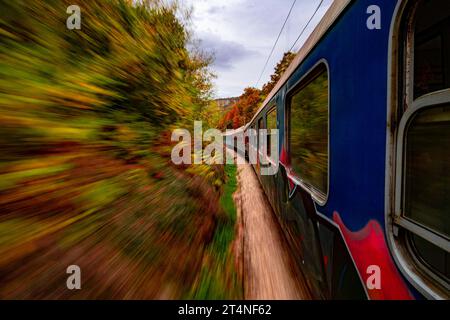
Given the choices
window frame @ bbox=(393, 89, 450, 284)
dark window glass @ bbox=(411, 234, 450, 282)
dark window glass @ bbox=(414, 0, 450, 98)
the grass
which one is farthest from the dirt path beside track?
dark window glass @ bbox=(414, 0, 450, 98)

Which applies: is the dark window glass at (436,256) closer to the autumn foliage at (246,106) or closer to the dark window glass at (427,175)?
the dark window glass at (427,175)

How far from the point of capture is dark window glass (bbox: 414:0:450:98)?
1.18 metres

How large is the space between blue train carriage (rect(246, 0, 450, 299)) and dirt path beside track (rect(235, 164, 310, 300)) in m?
0.99

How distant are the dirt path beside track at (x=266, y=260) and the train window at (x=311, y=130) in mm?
1380

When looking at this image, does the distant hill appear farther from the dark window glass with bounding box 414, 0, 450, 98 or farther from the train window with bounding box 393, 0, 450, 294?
the train window with bounding box 393, 0, 450, 294

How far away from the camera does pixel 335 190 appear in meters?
1.84

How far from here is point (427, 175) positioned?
114 cm

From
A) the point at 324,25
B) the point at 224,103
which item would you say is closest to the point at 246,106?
the point at 224,103

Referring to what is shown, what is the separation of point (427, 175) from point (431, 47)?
774mm

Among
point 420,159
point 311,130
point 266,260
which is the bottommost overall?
→ point 266,260

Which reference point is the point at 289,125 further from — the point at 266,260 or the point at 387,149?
the point at 387,149

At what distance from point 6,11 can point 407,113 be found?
2192mm

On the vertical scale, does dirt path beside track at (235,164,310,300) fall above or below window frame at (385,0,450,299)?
below
